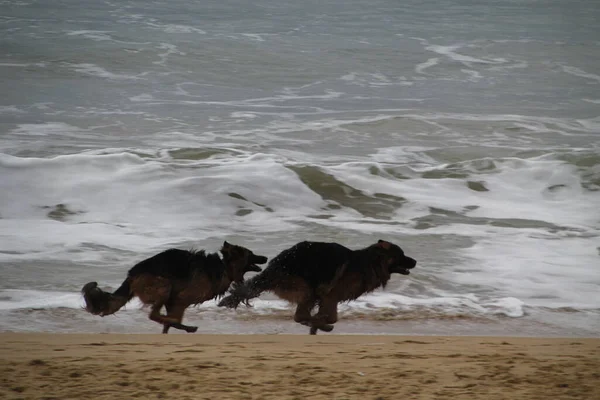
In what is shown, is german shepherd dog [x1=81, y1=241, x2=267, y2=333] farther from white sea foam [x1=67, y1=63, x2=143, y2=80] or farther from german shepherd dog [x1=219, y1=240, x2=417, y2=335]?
white sea foam [x1=67, y1=63, x2=143, y2=80]

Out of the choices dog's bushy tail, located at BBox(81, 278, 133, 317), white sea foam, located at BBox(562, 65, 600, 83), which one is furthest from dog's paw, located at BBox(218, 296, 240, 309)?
white sea foam, located at BBox(562, 65, 600, 83)

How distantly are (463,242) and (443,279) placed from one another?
191cm

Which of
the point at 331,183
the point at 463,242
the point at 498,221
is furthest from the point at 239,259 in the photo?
the point at 331,183

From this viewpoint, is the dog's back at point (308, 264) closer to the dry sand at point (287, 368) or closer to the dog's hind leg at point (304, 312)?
the dog's hind leg at point (304, 312)

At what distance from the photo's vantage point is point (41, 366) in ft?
18.3

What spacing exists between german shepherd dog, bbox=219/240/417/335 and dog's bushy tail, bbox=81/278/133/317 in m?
0.87

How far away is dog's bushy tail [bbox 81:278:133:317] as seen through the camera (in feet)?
24.1

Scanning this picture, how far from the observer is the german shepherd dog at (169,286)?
741 centimetres

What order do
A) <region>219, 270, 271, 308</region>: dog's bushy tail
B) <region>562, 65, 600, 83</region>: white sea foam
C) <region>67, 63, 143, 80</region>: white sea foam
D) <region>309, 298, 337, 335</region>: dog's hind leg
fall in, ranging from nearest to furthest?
<region>219, 270, 271, 308</region>: dog's bushy tail
<region>309, 298, 337, 335</region>: dog's hind leg
<region>67, 63, 143, 80</region>: white sea foam
<region>562, 65, 600, 83</region>: white sea foam

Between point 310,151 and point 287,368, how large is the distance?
1309cm

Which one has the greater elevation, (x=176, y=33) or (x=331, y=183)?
(x=176, y=33)

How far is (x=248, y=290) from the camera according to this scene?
7.80 m

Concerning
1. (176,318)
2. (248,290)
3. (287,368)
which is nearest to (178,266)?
(176,318)

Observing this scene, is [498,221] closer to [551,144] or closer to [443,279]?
[443,279]
